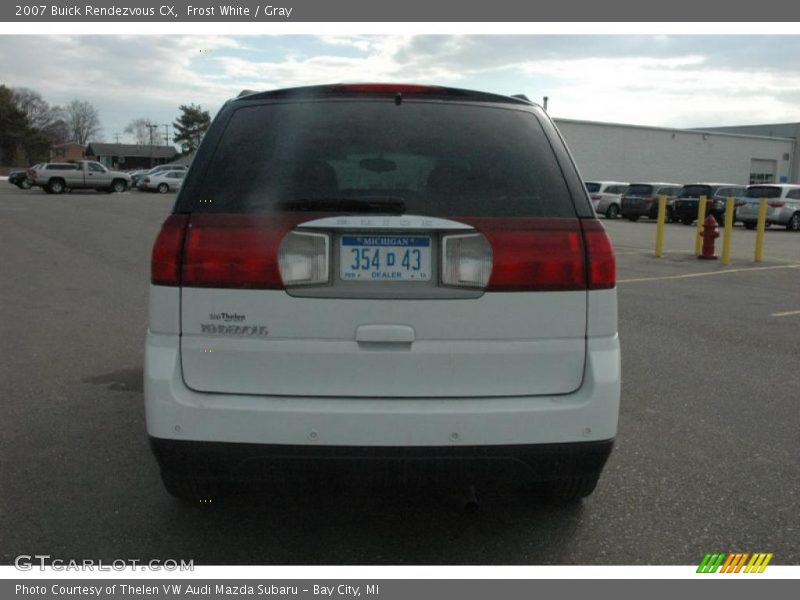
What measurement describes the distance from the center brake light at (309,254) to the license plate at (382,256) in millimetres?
68

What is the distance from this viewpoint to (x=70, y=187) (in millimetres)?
41094

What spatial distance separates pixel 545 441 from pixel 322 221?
3.68 feet

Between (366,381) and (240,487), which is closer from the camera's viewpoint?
(366,381)

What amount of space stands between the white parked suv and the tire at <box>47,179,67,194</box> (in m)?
41.3

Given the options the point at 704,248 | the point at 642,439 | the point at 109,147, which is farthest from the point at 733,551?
the point at 109,147

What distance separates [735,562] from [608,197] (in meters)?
31.9

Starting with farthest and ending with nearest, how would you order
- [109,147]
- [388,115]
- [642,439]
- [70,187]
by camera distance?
[109,147]
[70,187]
[642,439]
[388,115]

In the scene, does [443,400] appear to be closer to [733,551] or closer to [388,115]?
[388,115]

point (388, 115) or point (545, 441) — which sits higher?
point (388, 115)

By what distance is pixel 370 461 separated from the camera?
2744 millimetres

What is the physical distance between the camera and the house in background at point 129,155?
112012mm

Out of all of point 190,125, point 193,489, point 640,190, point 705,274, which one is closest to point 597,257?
point 193,489

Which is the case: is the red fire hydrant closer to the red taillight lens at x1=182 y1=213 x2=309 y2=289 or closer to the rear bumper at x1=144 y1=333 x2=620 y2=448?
the rear bumper at x1=144 y1=333 x2=620 y2=448

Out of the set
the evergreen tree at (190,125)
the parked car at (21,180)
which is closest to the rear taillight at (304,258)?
the parked car at (21,180)
